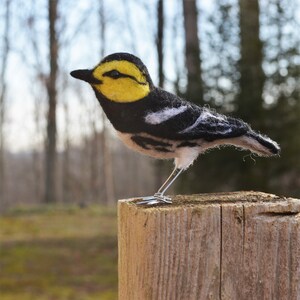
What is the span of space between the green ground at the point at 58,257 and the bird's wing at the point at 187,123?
4243mm

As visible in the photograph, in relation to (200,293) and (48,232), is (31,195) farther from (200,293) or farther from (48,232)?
(200,293)

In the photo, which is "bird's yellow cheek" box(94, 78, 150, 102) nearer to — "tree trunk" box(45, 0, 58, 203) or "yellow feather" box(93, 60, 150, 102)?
"yellow feather" box(93, 60, 150, 102)

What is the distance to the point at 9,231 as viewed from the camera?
369 inches

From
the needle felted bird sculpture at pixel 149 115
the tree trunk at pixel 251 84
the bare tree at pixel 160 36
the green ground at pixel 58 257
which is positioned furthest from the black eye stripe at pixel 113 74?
the bare tree at pixel 160 36

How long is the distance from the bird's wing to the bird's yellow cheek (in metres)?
0.06

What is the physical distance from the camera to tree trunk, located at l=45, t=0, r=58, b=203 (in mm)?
12102

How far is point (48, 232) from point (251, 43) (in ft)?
16.4

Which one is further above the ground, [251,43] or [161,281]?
[251,43]

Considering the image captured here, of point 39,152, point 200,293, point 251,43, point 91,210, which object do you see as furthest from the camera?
point 39,152

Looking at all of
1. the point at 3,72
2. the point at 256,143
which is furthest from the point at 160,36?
the point at 256,143

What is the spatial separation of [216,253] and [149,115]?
45 cm

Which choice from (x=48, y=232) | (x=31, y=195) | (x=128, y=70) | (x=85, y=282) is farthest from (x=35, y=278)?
(x=31, y=195)

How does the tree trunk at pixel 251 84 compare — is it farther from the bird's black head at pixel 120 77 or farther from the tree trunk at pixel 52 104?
the tree trunk at pixel 52 104

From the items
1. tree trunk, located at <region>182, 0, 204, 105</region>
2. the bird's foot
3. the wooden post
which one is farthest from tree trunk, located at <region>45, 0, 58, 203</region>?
the wooden post
